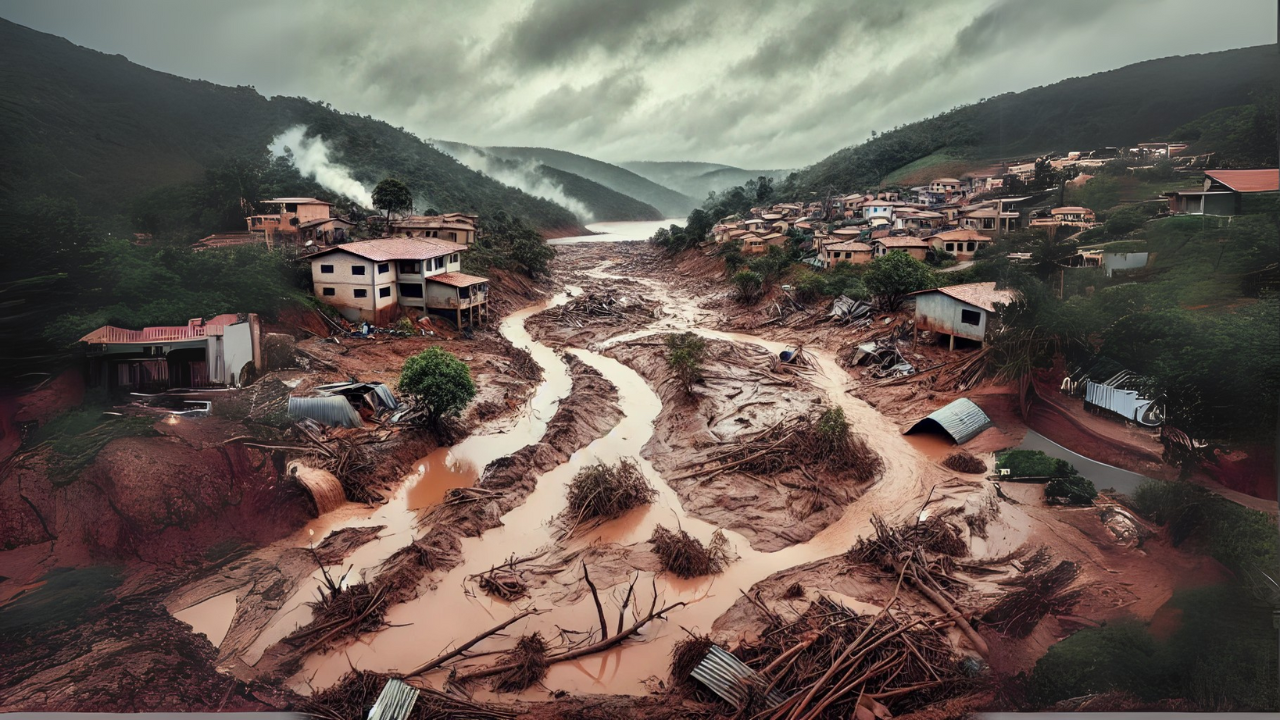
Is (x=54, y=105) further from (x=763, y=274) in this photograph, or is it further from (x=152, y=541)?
(x=763, y=274)

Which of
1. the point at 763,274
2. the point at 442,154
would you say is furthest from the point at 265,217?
the point at 442,154

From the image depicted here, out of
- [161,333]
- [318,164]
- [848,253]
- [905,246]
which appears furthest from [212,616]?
[848,253]

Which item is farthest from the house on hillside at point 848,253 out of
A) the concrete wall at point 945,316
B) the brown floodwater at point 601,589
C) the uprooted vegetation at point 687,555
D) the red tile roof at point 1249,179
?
the uprooted vegetation at point 687,555

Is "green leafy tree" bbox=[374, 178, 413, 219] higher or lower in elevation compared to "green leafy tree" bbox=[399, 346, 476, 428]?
higher

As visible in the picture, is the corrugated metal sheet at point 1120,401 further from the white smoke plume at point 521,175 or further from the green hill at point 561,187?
the white smoke plume at point 521,175

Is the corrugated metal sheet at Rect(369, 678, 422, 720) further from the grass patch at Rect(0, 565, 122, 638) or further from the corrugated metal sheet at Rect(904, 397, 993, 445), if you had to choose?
the corrugated metal sheet at Rect(904, 397, 993, 445)

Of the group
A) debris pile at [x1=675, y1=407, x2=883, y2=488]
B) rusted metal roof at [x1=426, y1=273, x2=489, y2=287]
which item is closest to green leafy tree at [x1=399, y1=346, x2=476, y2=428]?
debris pile at [x1=675, y1=407, x2=883, y2=488]

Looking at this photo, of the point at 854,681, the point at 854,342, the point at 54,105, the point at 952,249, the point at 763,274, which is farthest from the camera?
the point at 763,274
